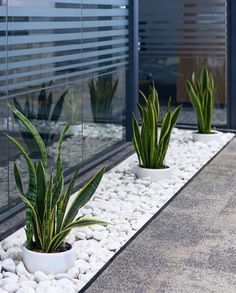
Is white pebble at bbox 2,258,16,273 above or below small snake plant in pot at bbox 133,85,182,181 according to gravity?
below

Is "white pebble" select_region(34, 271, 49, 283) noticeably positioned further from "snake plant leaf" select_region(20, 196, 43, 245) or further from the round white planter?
"snake plant leaf" select_region(20, 196, 43, 245)

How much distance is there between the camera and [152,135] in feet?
11.9

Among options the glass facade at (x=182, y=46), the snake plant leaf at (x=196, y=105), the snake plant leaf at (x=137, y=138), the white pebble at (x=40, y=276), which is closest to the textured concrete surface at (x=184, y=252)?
the white pebble at (x=40, y=276)

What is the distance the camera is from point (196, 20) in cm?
546

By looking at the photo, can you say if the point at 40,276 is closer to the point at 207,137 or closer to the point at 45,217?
the point at 45,217

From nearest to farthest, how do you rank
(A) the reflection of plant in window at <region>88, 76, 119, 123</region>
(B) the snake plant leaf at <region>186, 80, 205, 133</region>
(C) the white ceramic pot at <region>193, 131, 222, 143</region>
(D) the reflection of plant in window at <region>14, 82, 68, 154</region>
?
(D) the reflection of plant in window at <region>14, 82, 68, 154</region> → (A) the reflection of plant in window at <region>88, 76, 119, 123</region> → (B) the snake plant leaf at <region>186, 80, 205, 133</region> → (C) the white ceramic pot at <region>193, 131, 222, 143</region>

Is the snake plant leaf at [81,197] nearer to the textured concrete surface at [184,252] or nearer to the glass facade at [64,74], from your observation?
the textured concrete surface at [184,252]

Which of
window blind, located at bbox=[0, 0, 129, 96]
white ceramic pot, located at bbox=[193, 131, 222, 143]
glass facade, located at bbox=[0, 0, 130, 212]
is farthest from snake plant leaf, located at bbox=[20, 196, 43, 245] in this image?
white ceramic pot, located at bbox=[193, 131, 222, 143]

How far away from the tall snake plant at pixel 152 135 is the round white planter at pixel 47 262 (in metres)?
1.49

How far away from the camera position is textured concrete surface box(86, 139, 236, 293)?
2.16 metres

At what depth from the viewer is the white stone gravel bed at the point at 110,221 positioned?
2.18 m

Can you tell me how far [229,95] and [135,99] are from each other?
1203 millimetres

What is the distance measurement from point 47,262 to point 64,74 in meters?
1.43

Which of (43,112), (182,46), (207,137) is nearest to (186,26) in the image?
(182,46)
